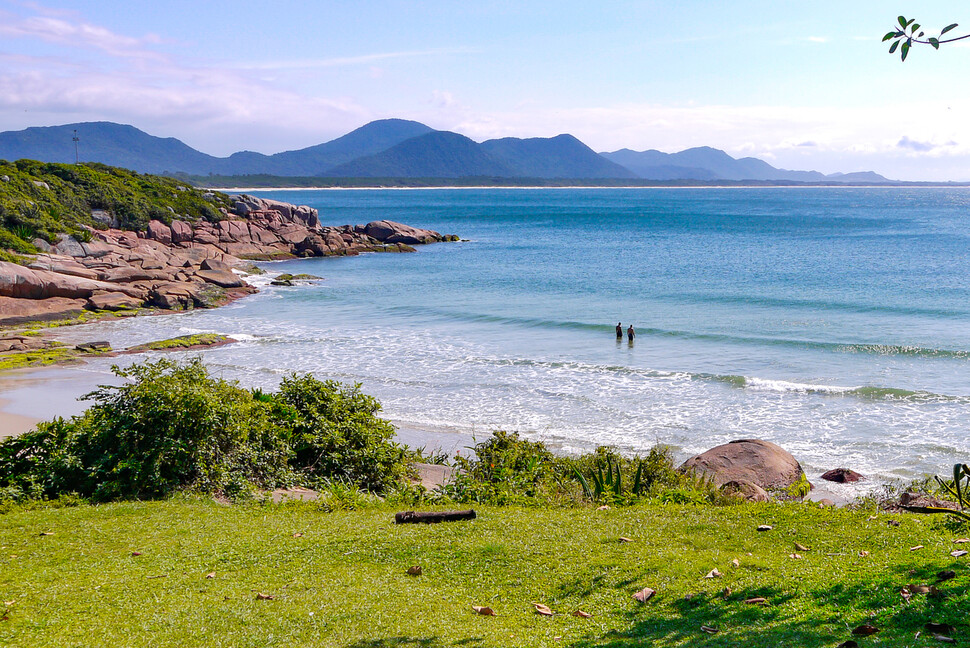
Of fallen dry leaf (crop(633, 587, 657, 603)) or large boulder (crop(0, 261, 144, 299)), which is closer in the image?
fallen dry leaf (crop(633, 587, 657, 603))

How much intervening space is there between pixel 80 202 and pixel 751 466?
64.1 m

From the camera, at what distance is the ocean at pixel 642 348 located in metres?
21.6

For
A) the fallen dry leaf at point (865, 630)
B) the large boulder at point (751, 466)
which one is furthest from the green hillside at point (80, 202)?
the fallen dry leaf at point (865, 630)

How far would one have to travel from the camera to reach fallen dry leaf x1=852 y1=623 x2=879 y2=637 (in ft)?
20.9

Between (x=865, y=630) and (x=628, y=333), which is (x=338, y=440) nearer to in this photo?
(x=865, y=630)

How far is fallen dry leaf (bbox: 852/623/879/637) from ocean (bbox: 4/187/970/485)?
40.0 ft

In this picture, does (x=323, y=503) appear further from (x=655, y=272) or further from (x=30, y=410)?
(x=655, y=272)

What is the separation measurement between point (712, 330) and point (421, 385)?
15842mm

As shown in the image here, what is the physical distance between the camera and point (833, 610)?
6934 mm

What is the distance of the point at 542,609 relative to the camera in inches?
297

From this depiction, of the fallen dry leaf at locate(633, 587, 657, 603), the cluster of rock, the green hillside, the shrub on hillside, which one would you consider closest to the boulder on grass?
the shrub on hillside

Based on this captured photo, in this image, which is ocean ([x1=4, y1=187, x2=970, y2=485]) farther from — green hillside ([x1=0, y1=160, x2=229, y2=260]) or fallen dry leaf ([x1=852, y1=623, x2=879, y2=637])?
green hillside ([x1=0, y1=160, x2=229, y2=260])

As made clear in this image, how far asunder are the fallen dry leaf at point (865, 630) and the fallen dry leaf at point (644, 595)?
6.40ft

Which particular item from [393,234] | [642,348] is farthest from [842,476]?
[393,234]
